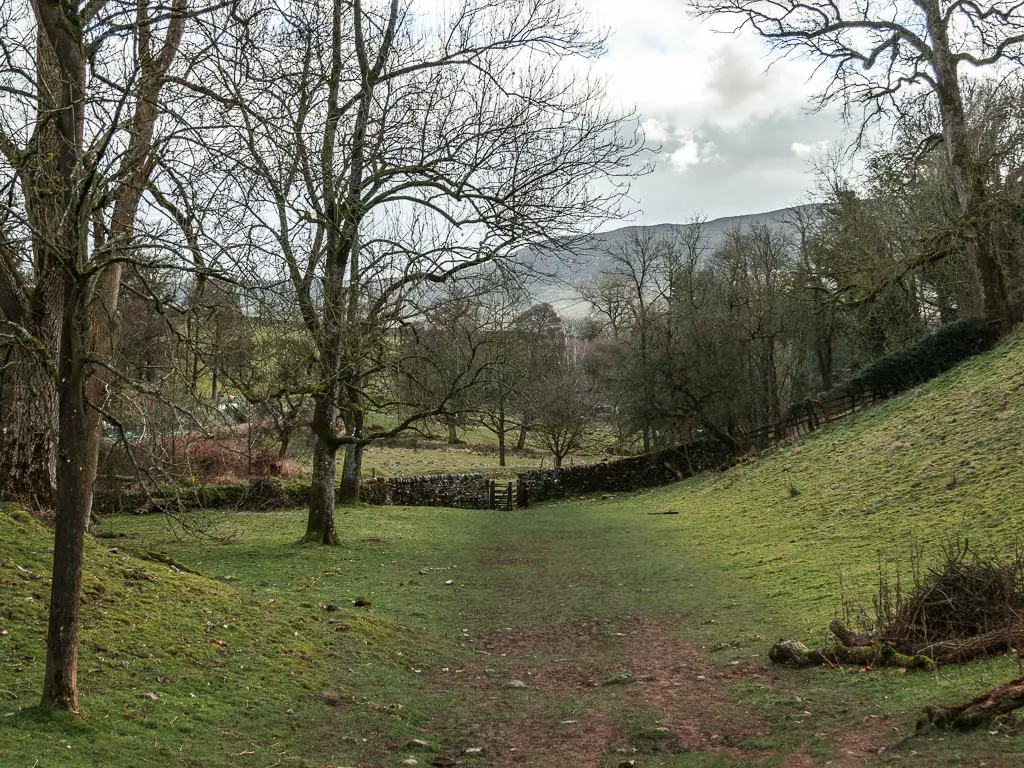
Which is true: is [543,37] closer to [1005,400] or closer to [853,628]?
[853,628]

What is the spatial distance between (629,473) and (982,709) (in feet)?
101

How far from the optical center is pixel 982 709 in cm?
459

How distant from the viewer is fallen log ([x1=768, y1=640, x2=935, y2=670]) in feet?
21.2

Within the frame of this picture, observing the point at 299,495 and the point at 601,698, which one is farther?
the point at 299,495

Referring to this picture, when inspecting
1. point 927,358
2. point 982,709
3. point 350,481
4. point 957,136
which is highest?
point 957,136

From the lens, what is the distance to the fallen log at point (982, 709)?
14.8 feet

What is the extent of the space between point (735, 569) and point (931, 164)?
21.8 meters

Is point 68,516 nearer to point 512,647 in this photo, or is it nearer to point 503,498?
point 512,647

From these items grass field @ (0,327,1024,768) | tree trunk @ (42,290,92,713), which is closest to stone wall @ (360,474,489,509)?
grass field @ (0,327,1024,768)

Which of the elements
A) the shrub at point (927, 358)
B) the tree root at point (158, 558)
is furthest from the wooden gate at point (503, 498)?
the tree root at point (158, 558)

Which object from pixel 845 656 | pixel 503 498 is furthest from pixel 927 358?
pixel 845 656

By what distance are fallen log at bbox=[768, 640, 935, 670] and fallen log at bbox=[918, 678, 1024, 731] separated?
1.64 meters

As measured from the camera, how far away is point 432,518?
2469 cm

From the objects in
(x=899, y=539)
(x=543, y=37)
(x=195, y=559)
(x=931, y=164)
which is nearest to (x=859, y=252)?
(x=931, y=164)
